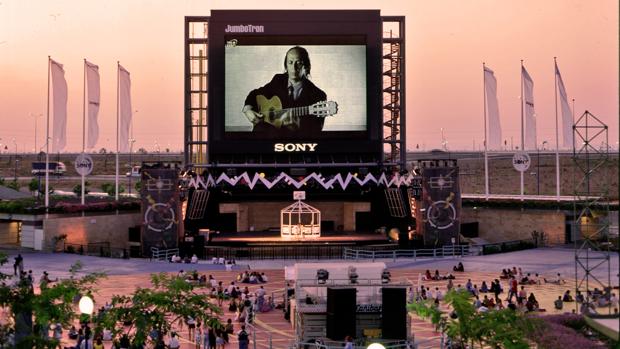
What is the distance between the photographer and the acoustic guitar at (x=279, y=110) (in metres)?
74.4

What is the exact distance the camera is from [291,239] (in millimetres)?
65688

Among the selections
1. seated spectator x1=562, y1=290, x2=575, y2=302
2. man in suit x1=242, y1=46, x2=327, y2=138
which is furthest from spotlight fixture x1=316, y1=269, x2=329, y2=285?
man in suit x1=242, y1=46, x2=327, y2=138

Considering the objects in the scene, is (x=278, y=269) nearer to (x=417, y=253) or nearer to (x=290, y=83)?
(x=417, y=253)

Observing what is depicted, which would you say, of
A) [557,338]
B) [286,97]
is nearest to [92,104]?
[286,97]

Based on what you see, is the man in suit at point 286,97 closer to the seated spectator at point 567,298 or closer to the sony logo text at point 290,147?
the sony logo text at point 290,147

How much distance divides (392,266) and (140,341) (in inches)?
1413

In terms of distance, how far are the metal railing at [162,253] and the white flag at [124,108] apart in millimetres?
10253

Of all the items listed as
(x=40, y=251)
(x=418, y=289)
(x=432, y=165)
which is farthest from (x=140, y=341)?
(x=432, y=165)

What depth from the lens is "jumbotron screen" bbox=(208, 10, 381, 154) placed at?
74.4m

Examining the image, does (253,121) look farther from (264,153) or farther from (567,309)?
(567,309)

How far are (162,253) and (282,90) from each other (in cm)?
2154

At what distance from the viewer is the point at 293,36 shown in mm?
75000

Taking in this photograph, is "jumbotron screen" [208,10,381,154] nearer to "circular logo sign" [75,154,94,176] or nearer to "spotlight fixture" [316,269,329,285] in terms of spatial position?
"circular logo sign" [75,154,94,176]

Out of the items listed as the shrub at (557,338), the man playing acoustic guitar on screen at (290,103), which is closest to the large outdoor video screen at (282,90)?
the man playing acoustic guitar on screen at (290,103)
